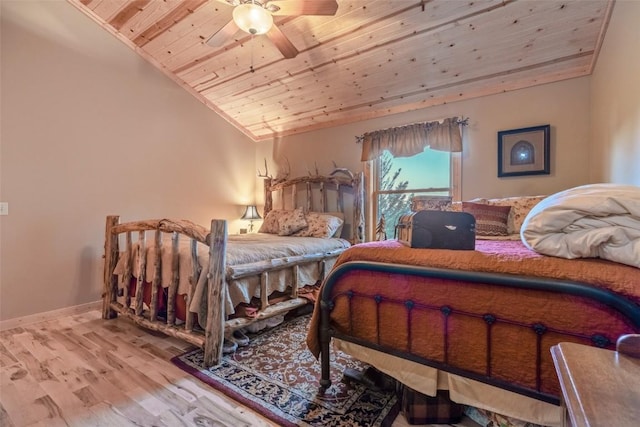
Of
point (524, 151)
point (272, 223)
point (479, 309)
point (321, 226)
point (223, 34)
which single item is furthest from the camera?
point (272, 223)

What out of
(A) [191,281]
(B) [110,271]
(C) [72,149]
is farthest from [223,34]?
(B) [110,271]

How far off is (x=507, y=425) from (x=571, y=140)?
2.65 m

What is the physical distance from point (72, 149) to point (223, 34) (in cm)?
213

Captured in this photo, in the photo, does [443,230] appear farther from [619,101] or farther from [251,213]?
[251,213]

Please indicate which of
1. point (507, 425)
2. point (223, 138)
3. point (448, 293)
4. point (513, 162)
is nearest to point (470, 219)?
point (448, 293)

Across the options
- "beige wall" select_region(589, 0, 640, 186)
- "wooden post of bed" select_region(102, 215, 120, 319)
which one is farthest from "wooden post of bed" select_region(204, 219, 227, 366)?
"beige wall" select_region(589, 0, 640, 186)

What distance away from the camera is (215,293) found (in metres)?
2.06

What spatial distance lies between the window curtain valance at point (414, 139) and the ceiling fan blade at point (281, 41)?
65.1 inches

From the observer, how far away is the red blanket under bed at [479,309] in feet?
3.40

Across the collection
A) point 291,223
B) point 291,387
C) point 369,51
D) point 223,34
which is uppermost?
point 369,51

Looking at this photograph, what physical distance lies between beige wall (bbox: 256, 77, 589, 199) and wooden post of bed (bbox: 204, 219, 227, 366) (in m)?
2.60

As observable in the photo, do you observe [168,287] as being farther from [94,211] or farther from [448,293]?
[448,293]

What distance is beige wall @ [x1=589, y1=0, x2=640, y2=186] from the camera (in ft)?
5.74

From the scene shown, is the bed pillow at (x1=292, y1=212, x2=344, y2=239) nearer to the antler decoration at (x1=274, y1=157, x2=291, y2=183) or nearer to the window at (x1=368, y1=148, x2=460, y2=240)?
the window at (x1=368, y1=148, x2=460, y2=240)
